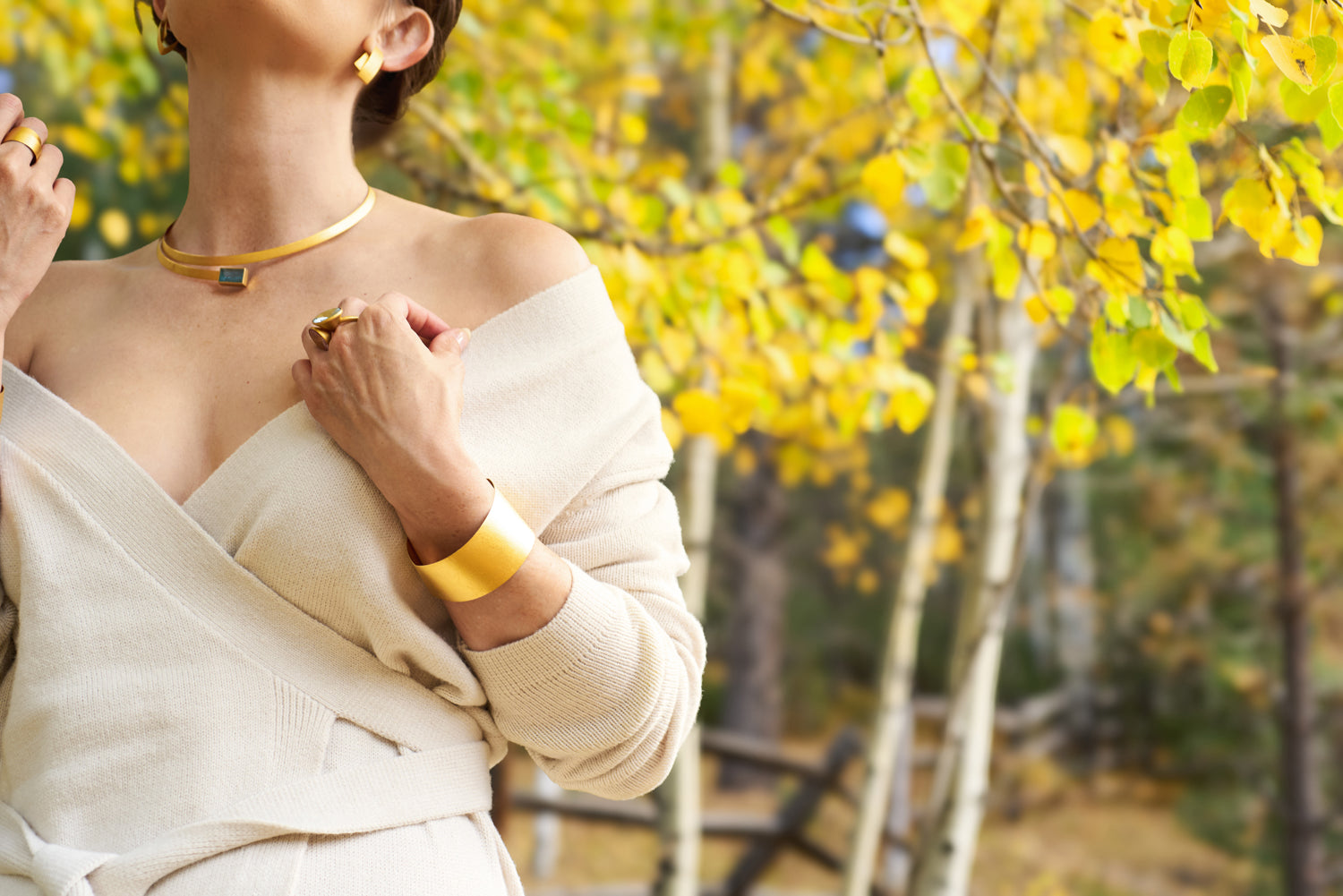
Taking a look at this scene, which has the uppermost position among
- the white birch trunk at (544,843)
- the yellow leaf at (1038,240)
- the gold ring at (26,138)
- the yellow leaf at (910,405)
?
the gold ring at (26,138)

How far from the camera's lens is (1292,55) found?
111 centimetres

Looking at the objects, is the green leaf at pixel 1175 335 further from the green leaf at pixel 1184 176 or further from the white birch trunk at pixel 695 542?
the white birch trunk at pixel 695 542

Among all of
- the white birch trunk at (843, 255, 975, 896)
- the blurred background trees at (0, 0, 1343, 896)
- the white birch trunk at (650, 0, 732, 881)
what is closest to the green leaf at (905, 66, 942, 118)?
the blurred background trees at (0, 0, 1343, 896)

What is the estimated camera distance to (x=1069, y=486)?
893cm

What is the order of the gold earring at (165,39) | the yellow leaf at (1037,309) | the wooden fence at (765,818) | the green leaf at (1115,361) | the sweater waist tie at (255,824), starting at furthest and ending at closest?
the wooden fence at (765,818) → the yellow leaf at (1037,309) → the green leaf at (1115,361) → the gold earring at (165,39) → the sweater waist tie at (255,824)

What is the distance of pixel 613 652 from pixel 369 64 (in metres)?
0.63

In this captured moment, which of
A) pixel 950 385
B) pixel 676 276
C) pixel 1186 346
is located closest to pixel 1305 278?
pixel 950 385

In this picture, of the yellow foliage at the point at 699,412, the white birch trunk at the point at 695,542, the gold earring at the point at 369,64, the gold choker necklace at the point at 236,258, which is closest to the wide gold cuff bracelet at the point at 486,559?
the gold choker necklace at the point at 236,258

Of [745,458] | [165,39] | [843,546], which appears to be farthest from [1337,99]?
[843,546]

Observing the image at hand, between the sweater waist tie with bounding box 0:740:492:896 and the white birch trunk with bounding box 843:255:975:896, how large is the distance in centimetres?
270

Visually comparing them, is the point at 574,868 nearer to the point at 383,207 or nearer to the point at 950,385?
the point at 950,385

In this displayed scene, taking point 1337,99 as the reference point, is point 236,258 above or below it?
below

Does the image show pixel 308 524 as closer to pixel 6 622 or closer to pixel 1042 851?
pixel 6 622

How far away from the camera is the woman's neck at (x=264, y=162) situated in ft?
3.54
